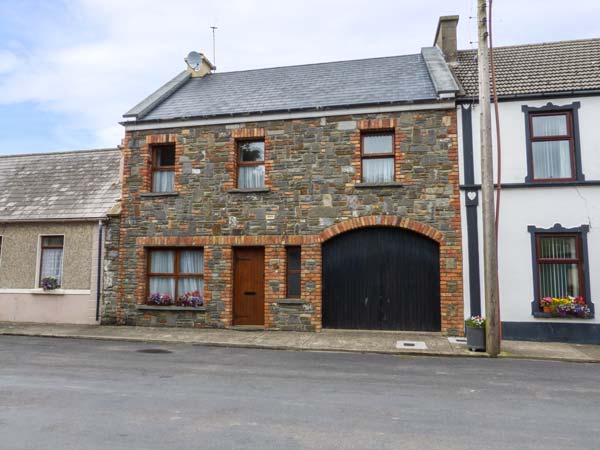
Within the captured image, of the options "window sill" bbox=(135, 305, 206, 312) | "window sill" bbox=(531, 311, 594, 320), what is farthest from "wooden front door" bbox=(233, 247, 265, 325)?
"window sill" bbox=(531, 311, 594, 320)

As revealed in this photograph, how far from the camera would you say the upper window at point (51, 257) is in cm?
1494

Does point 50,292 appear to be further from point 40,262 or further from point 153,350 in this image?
point 153,350

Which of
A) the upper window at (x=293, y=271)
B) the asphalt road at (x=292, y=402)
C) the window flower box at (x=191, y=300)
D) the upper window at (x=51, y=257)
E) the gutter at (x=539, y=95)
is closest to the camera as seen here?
the asphalt road at (x=292, y=402)

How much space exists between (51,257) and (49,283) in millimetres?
942

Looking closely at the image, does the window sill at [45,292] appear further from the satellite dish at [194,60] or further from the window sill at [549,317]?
the window sill at [549,317]

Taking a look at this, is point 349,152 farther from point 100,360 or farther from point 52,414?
point 52,414

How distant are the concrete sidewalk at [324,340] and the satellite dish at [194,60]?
1004 cm

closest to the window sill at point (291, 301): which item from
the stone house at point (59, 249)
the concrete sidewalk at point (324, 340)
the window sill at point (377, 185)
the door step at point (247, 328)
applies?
the concrete sidewalk at point (324, 340)

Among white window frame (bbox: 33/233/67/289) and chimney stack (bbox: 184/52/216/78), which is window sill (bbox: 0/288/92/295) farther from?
chimney stack (bbox: 184/52/216/78)

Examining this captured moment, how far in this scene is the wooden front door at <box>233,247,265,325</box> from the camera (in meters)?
13.6

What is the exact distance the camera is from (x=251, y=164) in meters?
14.1

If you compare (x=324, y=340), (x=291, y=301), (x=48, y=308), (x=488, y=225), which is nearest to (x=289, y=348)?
(x=324, y=340)

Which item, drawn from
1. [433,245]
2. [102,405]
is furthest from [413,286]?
[102,405]

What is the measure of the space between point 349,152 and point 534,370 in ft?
23.3
